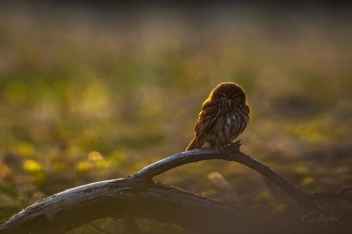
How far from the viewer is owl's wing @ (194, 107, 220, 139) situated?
4.72 meters

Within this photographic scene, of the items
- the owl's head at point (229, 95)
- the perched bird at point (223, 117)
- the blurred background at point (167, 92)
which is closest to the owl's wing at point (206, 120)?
the perched bird at point (223, 117)

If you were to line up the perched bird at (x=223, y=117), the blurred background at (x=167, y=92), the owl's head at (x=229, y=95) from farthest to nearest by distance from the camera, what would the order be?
the blurred background at (x=167, y=92) < the owl's head at (x=229, y=95) < the perched bird at (x=223, y=117)

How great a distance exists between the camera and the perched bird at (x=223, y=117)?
4.67 m

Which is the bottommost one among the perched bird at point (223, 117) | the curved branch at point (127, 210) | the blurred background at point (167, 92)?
the curved branch at point (127, 210)

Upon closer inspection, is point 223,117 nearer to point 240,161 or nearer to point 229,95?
point 229,95

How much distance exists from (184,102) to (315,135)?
339 cm

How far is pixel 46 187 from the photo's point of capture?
610cm

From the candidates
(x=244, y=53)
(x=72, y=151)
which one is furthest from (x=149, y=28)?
(x=72, y=151)

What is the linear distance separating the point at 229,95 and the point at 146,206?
51.8 inches

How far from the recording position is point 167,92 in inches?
453

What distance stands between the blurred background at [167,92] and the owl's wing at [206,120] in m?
0.92

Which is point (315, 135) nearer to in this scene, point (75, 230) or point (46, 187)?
point (46, 187)

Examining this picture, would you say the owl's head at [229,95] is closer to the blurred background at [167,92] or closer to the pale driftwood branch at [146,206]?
the pale driftwood branch at [146,206]

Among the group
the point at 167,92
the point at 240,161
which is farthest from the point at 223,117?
the point at 167,92
